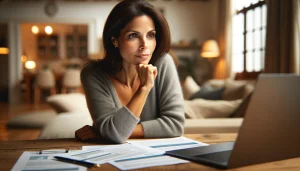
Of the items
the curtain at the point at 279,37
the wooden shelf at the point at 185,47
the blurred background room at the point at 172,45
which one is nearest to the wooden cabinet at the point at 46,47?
the blurred background room at the point at 172,45

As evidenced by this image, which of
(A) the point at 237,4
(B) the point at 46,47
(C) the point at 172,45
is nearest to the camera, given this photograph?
(A) the point at 237,4

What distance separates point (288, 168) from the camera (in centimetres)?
68

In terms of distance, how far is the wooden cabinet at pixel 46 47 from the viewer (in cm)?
1056

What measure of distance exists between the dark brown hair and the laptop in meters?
0.61

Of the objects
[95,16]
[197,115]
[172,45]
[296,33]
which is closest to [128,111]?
[197,115]

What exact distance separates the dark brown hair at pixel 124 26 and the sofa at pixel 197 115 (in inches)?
32.5

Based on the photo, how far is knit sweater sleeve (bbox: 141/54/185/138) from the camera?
44.3 inches

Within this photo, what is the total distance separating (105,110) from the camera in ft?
3.75

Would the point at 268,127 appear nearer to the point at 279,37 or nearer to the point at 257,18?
the point at 279,37

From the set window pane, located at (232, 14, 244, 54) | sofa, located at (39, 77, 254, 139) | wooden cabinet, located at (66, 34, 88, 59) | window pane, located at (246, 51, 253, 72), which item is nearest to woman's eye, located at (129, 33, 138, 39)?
sofa, located at (39, 77, 254, 139)

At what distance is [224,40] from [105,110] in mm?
5513

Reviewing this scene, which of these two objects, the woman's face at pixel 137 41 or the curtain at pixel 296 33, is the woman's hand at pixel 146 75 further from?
the curtain at pixel 296 33

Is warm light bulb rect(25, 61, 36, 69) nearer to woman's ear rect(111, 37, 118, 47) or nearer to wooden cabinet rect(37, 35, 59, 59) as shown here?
wooden cabinet rect(37, 35, 59, 59)

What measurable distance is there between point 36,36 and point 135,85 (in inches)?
398
